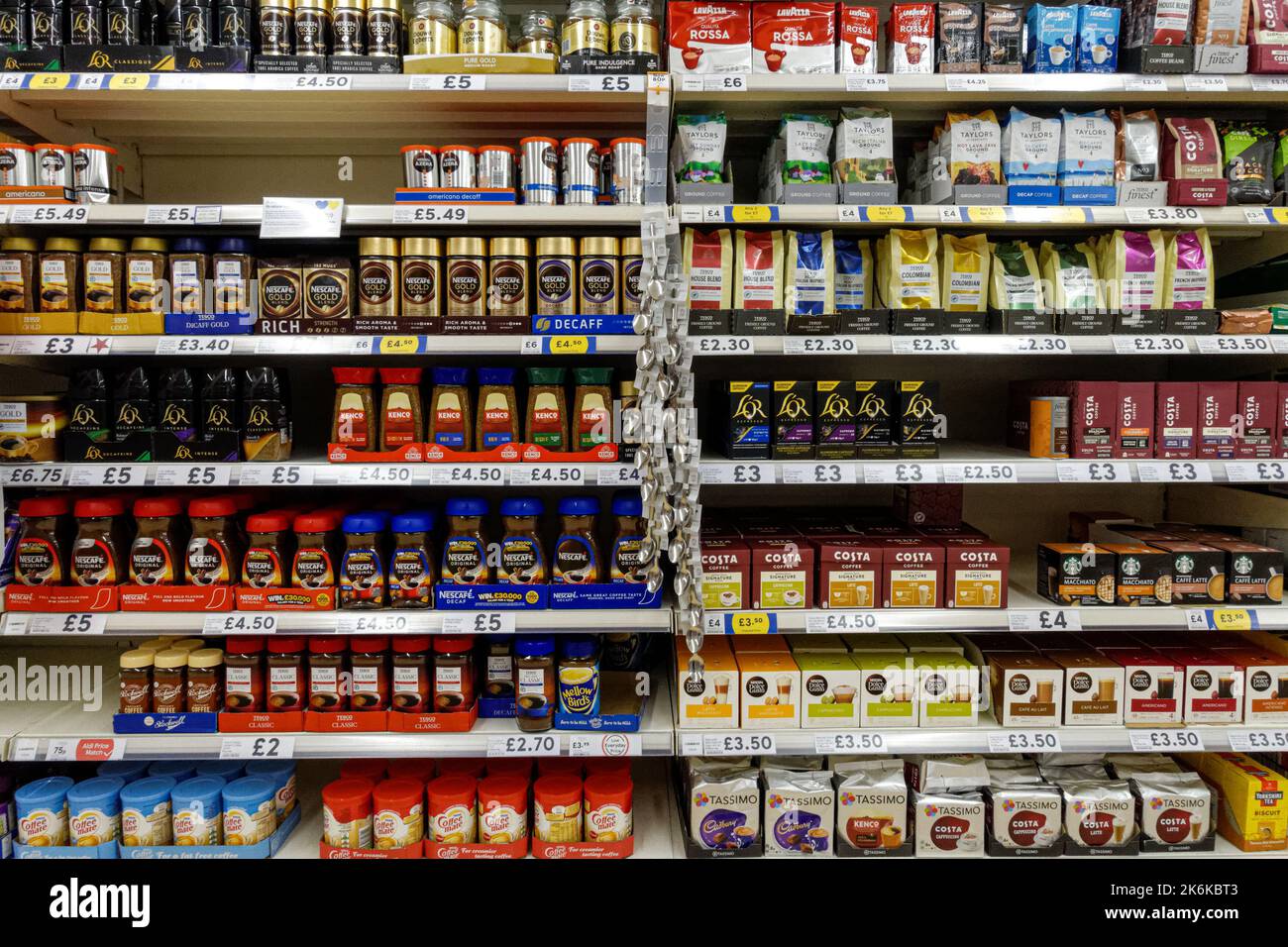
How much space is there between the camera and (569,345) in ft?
6.48

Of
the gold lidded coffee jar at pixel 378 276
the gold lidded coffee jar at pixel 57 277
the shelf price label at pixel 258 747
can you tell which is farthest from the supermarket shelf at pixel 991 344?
the gold lidded coffee jar at pixel 57 277

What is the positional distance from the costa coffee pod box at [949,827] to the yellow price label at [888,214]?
150cm

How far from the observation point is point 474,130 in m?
2.36

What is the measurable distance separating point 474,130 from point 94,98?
0.98m

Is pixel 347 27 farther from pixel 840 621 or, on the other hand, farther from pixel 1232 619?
pixel 1232 619

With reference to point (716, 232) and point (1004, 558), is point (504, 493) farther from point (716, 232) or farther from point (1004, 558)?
point (1004, 558)

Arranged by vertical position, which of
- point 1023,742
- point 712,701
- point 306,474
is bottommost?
point 1023,742

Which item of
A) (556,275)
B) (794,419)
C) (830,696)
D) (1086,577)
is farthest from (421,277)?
(1086,577)

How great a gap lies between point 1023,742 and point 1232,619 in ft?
2.07

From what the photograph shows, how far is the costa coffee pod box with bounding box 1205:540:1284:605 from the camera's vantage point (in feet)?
6.81

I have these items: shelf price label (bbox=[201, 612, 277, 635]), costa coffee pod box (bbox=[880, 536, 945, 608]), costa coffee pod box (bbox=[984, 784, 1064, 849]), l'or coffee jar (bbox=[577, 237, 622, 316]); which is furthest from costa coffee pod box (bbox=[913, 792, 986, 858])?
shelf price label (bbox=[201, 612, 277, 635])

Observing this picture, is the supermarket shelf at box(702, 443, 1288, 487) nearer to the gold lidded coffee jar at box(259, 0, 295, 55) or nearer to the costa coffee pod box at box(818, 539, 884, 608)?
the costa coffee pod box at box(818, 539, 884, 608)

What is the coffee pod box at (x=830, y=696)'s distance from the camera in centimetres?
207
